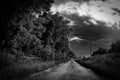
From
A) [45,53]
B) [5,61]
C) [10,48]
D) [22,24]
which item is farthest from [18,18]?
[45,53]

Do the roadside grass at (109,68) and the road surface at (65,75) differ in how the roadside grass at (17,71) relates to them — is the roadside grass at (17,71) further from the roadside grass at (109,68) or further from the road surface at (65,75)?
A: the roadside grass at (109,68)

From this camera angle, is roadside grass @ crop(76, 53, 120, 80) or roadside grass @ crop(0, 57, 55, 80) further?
roadside grass @ crop(76, 53, 120, 80)

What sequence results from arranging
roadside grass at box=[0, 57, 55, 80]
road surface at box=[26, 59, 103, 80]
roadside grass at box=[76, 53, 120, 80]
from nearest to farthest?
roadside grass at box=[0, 57, 55, 80] → road surface at box=[26, 59, 103, 80] → roadside grass at box=[76, 53, 120, 80]

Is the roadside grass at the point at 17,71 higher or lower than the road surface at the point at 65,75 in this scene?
higher

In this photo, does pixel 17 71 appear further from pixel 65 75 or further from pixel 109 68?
pixel 109 68

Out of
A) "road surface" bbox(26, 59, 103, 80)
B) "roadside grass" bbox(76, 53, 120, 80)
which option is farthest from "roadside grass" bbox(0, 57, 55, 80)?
"roadside grass" bbox(76, 53, 120, 80)

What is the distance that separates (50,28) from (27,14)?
18964mm

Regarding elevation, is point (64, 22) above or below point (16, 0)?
above

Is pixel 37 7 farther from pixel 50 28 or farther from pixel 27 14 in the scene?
pixel 50 28

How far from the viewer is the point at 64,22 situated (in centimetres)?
4988

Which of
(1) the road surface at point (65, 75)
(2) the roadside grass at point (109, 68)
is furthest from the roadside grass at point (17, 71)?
(2) the roadside grass at point (109, 68)

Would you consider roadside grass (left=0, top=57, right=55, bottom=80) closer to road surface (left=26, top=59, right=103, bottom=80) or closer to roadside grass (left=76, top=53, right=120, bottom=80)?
road surface (left=26, top=59, right=103, bottom=80)

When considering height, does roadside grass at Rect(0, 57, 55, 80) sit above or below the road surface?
above

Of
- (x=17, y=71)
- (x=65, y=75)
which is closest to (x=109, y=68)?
(x=65, y=75)
